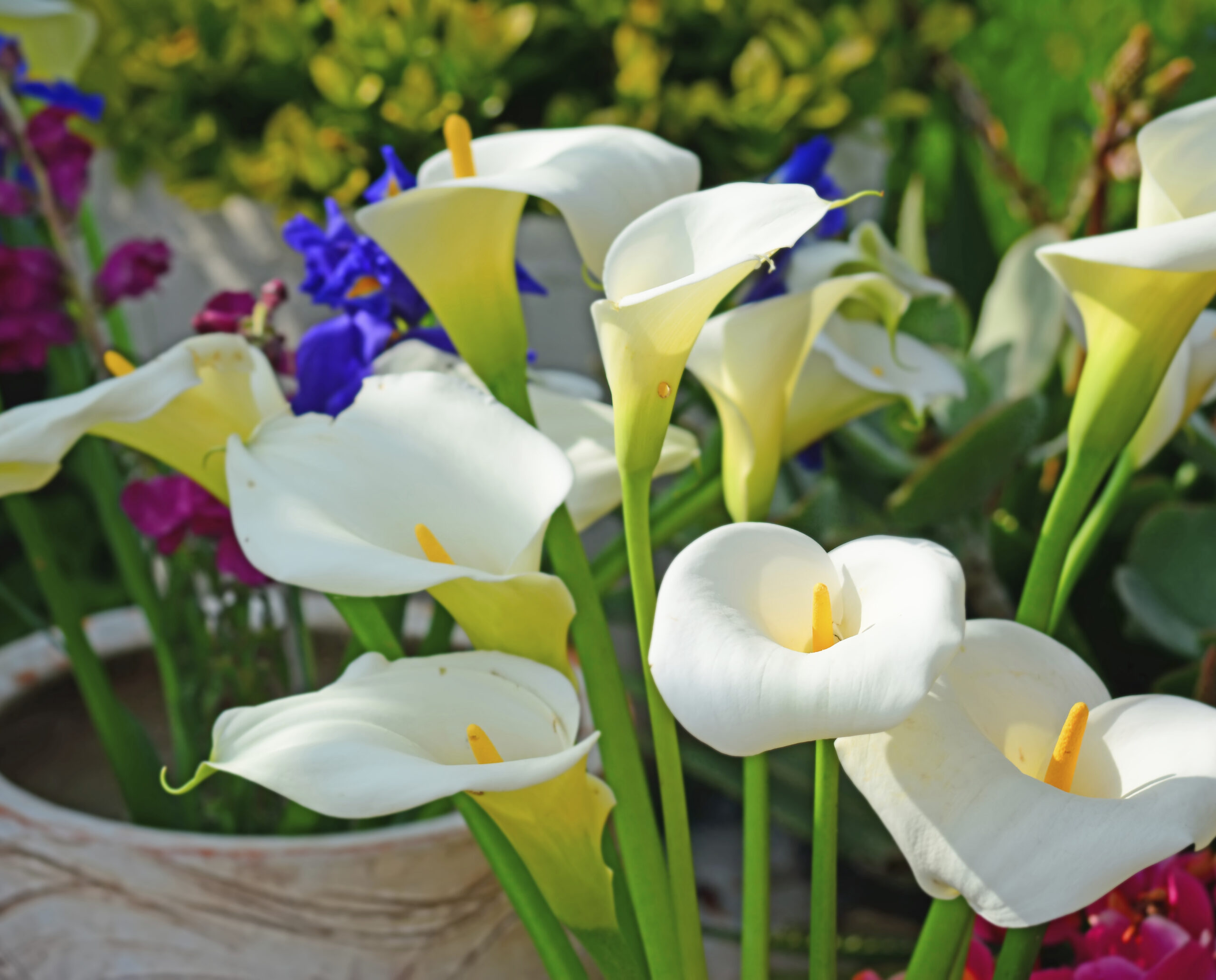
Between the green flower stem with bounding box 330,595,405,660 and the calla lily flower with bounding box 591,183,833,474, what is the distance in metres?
0.08

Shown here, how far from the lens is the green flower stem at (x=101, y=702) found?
0.43 m

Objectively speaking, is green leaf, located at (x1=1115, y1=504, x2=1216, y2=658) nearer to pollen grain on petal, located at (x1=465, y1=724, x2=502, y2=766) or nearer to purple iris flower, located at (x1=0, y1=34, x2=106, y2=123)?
Result: pollen grain on petal, located at (x1=465, y1=724, x2=502, y2=766)


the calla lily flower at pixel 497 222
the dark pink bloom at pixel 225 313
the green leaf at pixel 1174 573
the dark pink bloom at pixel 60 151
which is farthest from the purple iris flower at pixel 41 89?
the green leaf at pixel 1174 573

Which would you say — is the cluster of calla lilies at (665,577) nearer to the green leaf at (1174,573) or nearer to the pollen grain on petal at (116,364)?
the pollen grain on petal at (116,364)

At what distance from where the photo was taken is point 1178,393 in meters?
0.30

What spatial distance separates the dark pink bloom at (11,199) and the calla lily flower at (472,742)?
30 cm

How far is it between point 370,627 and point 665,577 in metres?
0.10

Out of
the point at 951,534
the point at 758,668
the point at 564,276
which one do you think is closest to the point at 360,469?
the point at 758,668

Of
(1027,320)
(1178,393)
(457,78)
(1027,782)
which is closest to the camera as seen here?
Result: (1027,782)

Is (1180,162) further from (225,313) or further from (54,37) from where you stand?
(54,37)

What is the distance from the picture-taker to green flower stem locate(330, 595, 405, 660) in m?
0.28

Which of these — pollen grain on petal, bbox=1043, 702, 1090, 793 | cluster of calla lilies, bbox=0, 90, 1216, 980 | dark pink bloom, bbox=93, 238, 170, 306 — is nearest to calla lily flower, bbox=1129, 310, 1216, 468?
cluster of calla lilies, bbox=0, 90, 1216, 980

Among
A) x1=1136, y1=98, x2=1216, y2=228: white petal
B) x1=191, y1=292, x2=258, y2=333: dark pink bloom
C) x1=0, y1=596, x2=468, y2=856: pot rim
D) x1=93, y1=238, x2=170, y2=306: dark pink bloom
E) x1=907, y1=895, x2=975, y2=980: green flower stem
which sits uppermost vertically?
x1=1136, y1=98, x2=1216, y2=228: white petal

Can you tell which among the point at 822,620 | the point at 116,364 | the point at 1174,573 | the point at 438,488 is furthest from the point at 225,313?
the point at 1174,573
